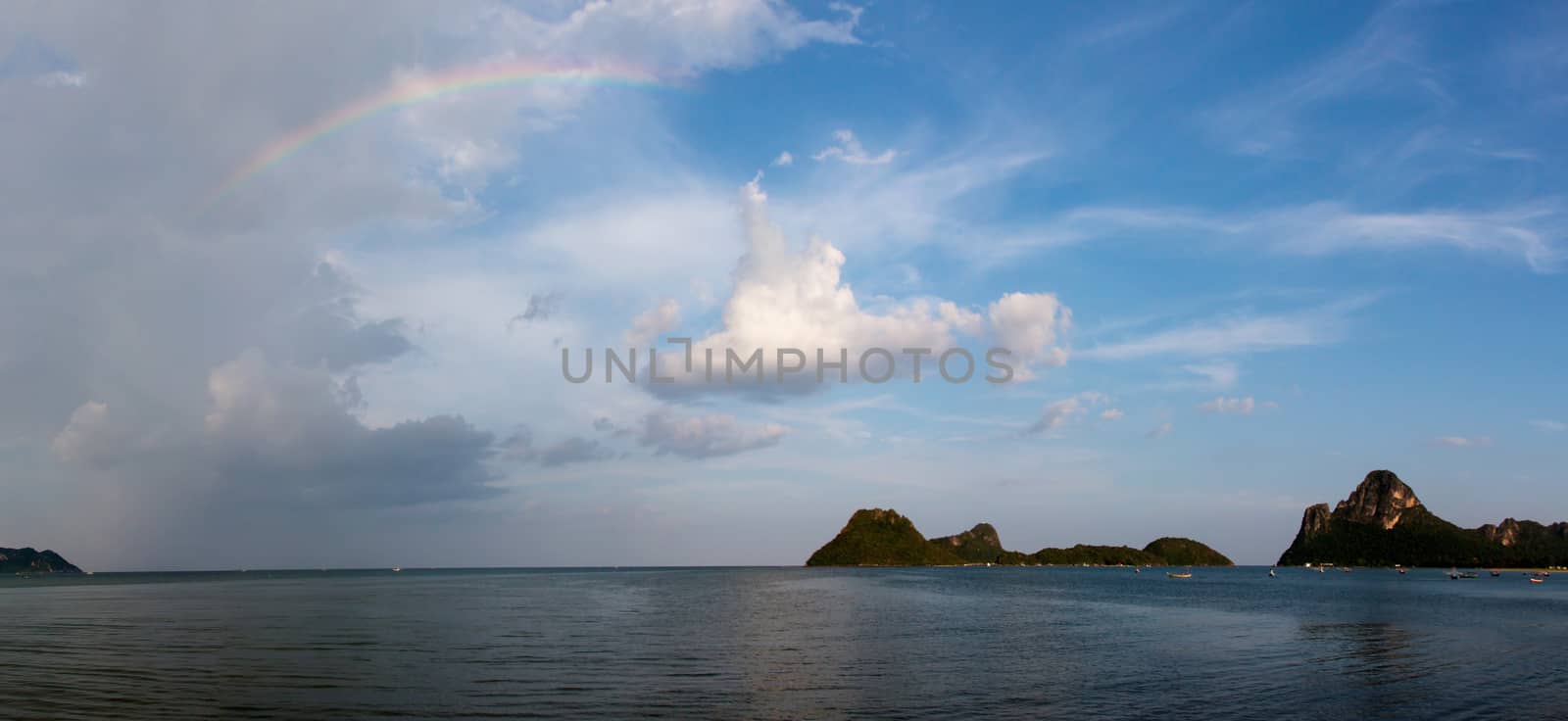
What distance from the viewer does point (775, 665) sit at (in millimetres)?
50000

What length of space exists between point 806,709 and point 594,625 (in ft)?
148

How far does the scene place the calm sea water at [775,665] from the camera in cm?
3656

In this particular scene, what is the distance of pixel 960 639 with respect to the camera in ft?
217

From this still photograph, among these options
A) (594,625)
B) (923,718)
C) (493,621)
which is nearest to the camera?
(923,718)

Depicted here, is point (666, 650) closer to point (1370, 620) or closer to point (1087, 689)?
point (1087, 689)

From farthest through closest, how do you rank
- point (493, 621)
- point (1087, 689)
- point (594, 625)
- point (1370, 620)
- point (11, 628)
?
point (1370, 620) → point (493, 621) → point (594, 625) → point (11, 628) → point (1087, 689)

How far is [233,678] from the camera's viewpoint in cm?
4275

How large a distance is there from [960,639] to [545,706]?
38.6 m

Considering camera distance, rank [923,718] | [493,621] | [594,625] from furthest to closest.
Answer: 1. [493,621]
2. [594,625]
3. [923,718]

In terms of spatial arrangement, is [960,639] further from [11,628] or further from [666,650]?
[11,628]

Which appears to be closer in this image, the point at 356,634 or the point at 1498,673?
the point at 1498,673

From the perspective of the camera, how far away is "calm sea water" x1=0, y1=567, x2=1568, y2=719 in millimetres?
36562

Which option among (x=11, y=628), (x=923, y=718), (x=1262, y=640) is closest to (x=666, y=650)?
(x=923, y=718)

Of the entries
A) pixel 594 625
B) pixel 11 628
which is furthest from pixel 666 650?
pixel 11 628
